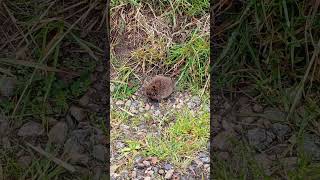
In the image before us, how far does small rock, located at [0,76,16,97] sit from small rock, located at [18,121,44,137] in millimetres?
93

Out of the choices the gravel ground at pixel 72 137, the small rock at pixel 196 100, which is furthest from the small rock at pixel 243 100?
the gravel ground at pixel 72 137

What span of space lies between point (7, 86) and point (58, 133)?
0.60ft

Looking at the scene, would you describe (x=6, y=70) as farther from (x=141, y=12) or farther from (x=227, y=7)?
(x=227, y=7)

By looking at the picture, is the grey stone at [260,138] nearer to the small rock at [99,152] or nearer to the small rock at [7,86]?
the small rock at [99,152]

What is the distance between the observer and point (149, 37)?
1802 mm

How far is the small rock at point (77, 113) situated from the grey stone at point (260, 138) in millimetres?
414

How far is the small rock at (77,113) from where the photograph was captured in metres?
1.70

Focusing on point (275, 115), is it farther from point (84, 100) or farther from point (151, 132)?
point (84, 100)

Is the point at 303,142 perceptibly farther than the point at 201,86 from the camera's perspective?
No

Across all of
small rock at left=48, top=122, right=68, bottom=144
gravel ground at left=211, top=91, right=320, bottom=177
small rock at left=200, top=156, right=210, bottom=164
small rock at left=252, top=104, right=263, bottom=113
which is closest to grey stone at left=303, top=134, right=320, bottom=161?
gravel ground at left=211, top=91, right=320, bottom=177

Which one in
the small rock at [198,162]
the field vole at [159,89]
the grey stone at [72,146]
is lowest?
the small rock at [198,162]

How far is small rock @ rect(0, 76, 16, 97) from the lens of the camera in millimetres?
1714

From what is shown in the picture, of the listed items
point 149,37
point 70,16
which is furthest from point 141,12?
point 70,16

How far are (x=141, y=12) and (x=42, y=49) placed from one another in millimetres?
283
